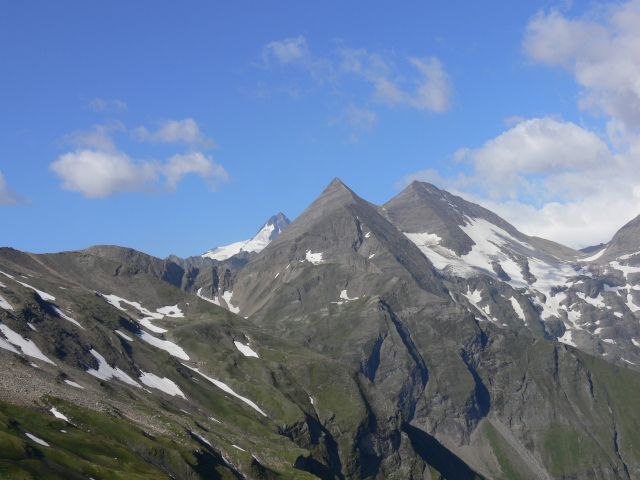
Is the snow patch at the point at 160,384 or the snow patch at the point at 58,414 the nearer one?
the snow patch at the point at 58,414

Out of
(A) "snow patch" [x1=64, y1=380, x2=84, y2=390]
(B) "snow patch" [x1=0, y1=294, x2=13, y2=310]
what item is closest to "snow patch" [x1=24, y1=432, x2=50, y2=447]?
(A) "snow patch" [x1=64, y1=380, x2=84, y2=390]

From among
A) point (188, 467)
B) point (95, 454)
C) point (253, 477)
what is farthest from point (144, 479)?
point (253, 477)

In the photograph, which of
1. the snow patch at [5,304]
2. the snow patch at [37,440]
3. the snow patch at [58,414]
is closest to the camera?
the snow patch at [37,440]

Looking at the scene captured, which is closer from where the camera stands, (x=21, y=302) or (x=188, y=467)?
(x=188, y=467)

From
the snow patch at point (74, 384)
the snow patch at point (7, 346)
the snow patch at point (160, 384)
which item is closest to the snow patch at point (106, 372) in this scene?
the snow patch at point (160, 384)

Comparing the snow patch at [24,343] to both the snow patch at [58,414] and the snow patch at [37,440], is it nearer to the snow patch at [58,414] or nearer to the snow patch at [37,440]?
the snow patch at [58,414]

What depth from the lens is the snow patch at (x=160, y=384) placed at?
190250 millimetres

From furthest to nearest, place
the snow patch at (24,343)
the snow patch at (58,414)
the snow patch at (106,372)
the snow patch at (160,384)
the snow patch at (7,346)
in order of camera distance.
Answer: the snow patch at (160,384)
the snow patch at (106,372)
the snow patch at (24,343)
the snow patch at (7,346)
the snow patch at (58,414)

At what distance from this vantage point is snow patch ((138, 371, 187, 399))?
190m

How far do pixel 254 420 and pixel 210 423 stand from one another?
116 feet

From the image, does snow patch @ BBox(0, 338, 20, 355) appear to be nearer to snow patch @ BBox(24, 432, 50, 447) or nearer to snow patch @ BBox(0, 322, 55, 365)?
snow patch @ BBox(0, 322, 55, 365)

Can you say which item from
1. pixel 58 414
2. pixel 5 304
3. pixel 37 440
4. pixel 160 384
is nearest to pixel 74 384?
pixel 58 414

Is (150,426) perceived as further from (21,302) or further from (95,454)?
(21,302)

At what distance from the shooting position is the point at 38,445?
87.6m
